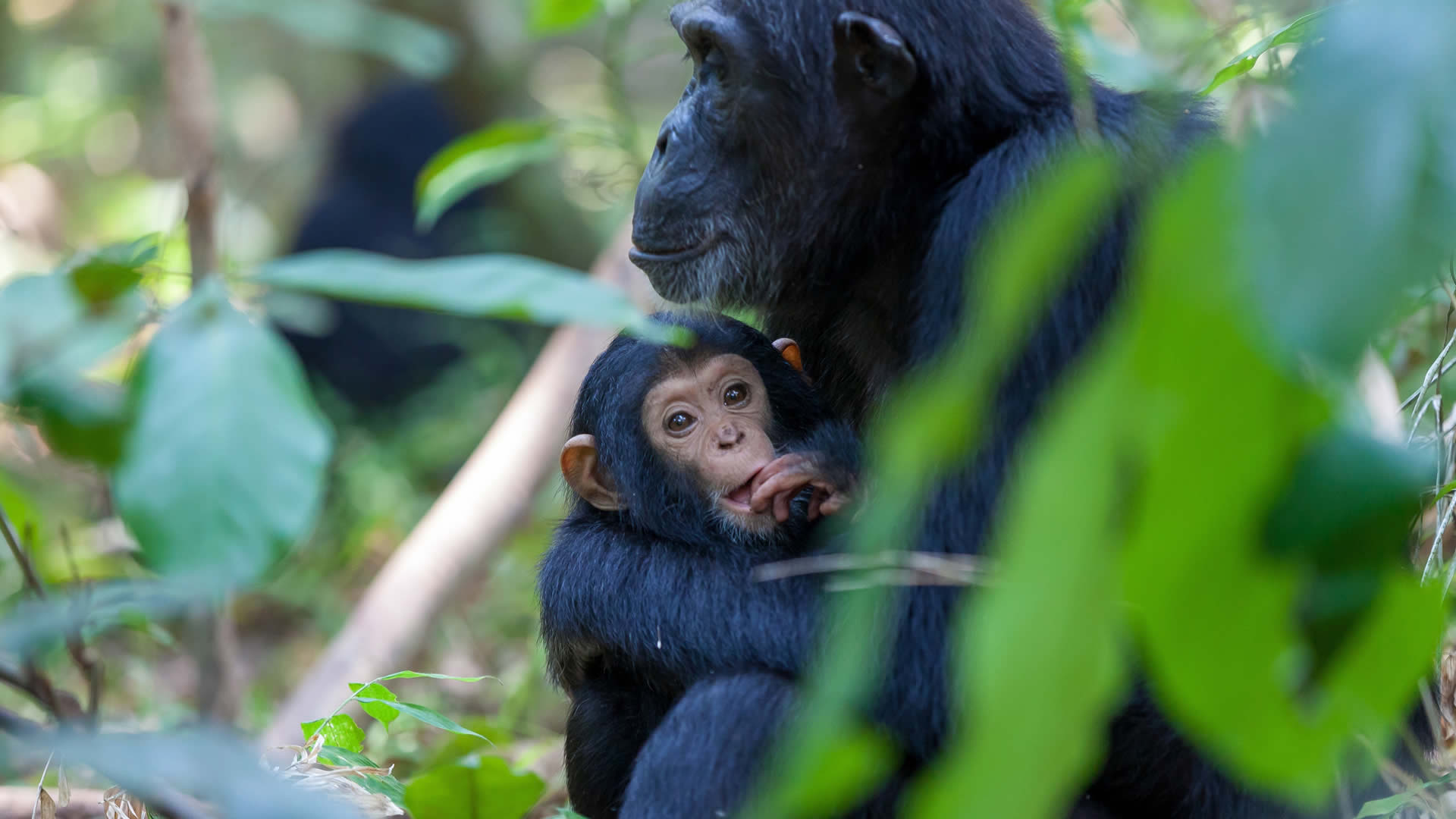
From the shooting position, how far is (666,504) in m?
3.03

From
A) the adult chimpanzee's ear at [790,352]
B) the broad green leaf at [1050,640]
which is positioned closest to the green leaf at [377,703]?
the adult chimpanzee's ear at [790,352]

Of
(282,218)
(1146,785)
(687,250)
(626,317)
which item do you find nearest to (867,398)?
(687,250)

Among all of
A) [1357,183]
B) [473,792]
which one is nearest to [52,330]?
[1357,183]

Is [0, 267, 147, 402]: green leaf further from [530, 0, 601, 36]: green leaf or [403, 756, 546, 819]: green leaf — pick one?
[530, 0, 601, 36]: green leaf

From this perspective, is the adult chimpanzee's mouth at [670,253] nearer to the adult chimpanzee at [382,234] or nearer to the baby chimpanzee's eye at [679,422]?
the baby chimpanzee's eye at [679,422]

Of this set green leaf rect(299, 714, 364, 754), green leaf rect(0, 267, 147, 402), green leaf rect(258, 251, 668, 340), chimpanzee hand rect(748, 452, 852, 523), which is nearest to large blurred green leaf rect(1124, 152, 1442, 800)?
green leaf rect(258, 251, 668, 340)

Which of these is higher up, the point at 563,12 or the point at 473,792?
the point at 563,12

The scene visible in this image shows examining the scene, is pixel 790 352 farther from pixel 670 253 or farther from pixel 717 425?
pixel 670 253

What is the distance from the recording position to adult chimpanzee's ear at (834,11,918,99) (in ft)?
8.32

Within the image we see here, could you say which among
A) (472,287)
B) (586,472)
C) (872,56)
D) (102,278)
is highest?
(872,56)

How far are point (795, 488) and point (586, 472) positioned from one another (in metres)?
0.54

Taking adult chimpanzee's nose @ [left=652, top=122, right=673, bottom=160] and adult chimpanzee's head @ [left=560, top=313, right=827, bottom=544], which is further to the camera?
adult chimpanzee's head @ [left=560, top=313, right=827, bottom=544]

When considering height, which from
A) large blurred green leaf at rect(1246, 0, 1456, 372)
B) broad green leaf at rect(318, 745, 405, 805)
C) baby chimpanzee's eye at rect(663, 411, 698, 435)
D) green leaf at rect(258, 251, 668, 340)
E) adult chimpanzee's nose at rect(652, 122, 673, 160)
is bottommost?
broad green leaf at rect(318, 745, 405, 805)

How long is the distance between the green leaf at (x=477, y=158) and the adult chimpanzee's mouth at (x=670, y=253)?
169 cm
